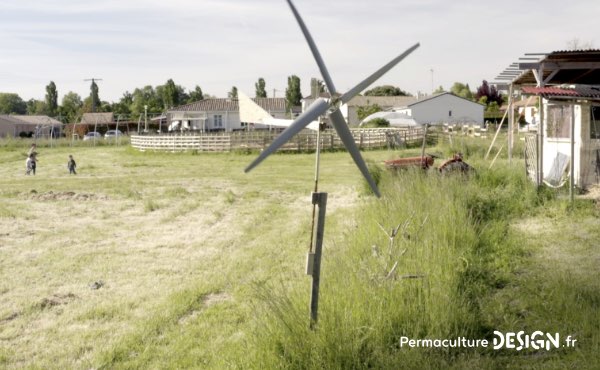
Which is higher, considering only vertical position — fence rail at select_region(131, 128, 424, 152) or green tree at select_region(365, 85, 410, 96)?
green tree at select_region(365, 85, 410, 96)

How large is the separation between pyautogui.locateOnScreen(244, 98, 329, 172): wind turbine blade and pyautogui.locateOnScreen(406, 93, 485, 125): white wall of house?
68591 mm

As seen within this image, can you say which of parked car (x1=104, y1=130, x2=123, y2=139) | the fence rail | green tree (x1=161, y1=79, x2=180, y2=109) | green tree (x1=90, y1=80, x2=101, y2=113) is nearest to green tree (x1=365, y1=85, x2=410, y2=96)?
green tree (x1=161, y1=79, x2=180, y2=109)

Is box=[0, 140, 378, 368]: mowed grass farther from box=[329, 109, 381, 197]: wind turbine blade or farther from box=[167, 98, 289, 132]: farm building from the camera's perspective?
box=[167, 98, 289, 132]: farm building

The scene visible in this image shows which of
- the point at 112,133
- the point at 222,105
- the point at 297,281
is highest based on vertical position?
the point at 222,105

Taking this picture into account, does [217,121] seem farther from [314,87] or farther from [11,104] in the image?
[11,104]

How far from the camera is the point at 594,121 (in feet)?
49.1

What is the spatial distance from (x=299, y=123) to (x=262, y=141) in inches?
1285

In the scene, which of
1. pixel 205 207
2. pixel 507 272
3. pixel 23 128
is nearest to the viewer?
pixel 507 272

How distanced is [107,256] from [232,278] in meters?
3.00

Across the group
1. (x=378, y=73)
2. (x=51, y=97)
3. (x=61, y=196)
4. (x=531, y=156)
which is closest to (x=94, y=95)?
(x=51, y=97)

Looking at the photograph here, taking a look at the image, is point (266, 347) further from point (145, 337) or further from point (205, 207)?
point (205, 207)

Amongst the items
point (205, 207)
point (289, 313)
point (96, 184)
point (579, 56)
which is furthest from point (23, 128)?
point (289, 313)

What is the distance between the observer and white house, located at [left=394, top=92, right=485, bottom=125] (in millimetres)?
73250

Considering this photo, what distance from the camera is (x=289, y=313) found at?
570 centimetres
